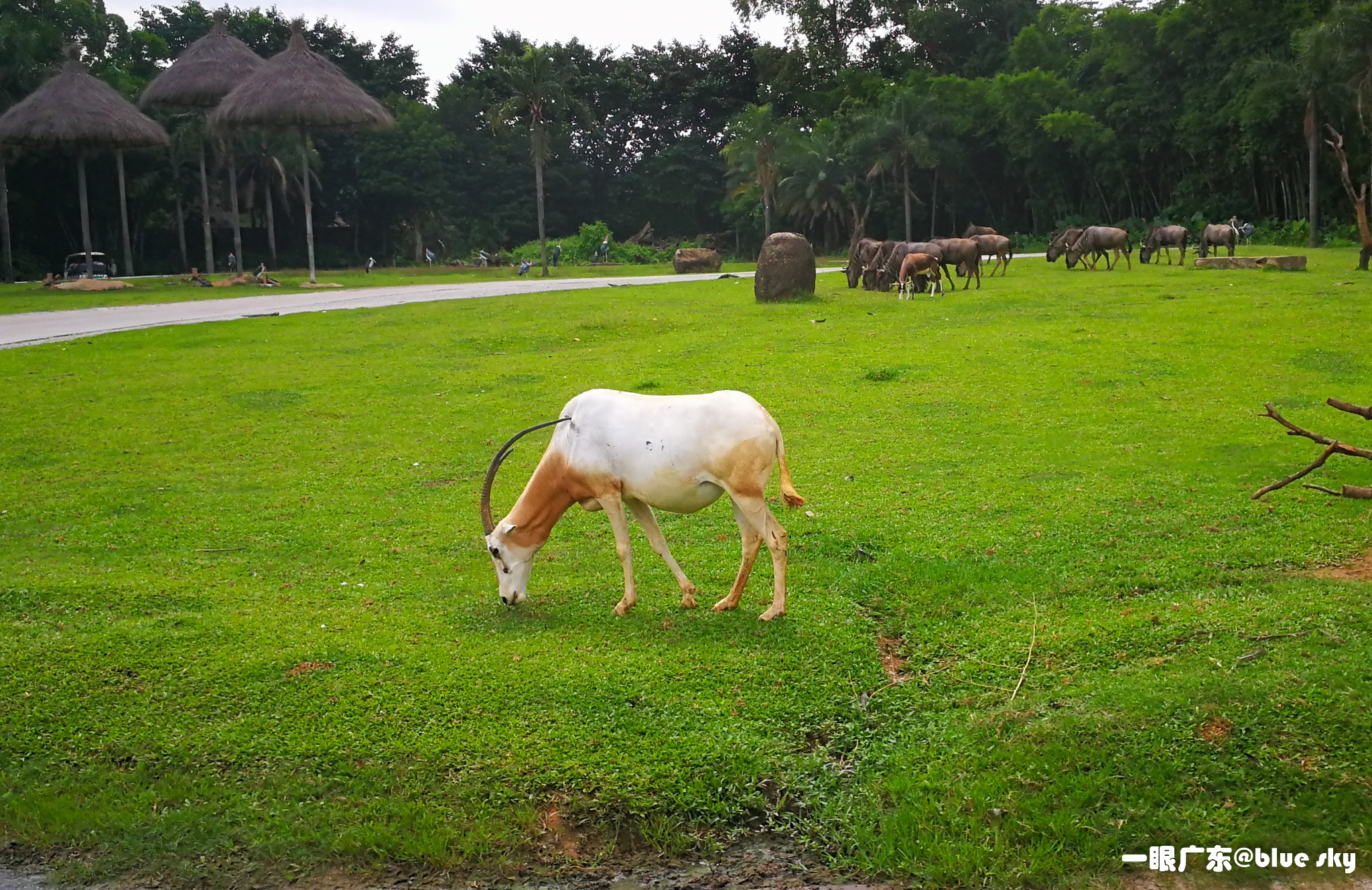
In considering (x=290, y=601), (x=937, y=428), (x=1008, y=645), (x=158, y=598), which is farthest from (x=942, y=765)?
(x=937, y=428)

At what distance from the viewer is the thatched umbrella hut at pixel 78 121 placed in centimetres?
3428

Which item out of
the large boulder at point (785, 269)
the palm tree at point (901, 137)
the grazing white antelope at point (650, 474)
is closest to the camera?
the grazing white antelope at point (650, 474)

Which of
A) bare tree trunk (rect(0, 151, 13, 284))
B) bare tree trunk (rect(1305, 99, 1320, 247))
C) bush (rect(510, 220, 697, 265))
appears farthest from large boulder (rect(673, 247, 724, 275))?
bare tree trunk (rect(0, 151, 13, 284))

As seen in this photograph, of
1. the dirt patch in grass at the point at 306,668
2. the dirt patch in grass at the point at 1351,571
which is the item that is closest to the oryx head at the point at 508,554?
the dirt patch in grass at the point at 306,668

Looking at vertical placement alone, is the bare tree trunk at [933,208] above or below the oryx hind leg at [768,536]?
above

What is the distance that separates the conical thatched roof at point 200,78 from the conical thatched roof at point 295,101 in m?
3.25

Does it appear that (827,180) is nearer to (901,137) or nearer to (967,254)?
(901,137)

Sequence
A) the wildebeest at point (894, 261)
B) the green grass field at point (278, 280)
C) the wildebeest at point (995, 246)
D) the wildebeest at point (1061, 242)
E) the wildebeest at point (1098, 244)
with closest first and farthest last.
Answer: the wildebeest at point (894, 261), the green grass field at point (278, 280), the wildebeest at point (1098, 244), the wildebeest at point (995, 246), the wildebeest at point (1061, 242)

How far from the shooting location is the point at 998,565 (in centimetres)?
754

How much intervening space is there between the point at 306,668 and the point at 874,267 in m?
21.4

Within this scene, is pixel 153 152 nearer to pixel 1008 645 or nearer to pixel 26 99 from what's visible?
pixel 26 99

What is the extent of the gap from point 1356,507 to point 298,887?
7421 millimetres

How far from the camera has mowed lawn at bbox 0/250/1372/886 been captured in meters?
5.11

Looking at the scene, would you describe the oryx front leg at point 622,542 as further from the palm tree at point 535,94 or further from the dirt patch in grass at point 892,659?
the palm tree at point 535,94
